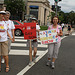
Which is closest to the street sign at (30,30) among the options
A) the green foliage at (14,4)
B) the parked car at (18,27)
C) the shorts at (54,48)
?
the shorts at (54,48)

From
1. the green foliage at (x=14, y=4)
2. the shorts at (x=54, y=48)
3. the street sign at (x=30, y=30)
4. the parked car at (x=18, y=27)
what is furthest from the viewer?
the green foliage at (x=14, y=4)

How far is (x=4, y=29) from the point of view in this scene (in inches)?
177

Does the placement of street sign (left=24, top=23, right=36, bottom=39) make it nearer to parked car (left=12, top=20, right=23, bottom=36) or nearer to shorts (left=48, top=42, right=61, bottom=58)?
shorts (left=48, top=42, right=61, bottom=58)

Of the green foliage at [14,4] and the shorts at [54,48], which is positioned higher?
the green foliage at [14,4]

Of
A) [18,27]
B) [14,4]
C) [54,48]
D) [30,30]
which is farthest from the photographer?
[14,4]

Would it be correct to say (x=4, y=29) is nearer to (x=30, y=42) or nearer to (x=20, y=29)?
(x=30, y=42)

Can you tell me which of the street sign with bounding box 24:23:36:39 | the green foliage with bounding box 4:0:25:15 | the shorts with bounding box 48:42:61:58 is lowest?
the shorts with bounding box 48:42:61:58

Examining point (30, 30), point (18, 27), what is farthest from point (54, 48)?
point (18, 27)

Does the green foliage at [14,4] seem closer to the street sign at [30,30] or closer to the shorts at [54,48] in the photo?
the street sign at [30,30]

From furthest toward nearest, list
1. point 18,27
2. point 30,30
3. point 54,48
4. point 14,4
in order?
point 14,4, point 18,27, point 30,30, point 54,48

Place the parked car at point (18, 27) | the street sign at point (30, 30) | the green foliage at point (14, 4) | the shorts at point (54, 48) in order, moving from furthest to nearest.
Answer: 1. the green foliage at point (14, 4)
2. the parked car at point (18, 27)
3. the street sign at point (30, 30)
4. the shorts at point (54, 48)

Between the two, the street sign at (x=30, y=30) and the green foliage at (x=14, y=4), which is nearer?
the street sign at (x=30, y=30)

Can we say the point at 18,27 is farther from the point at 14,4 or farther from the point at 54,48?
the point at 14,4

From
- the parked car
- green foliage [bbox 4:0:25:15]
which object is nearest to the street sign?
the parked car
